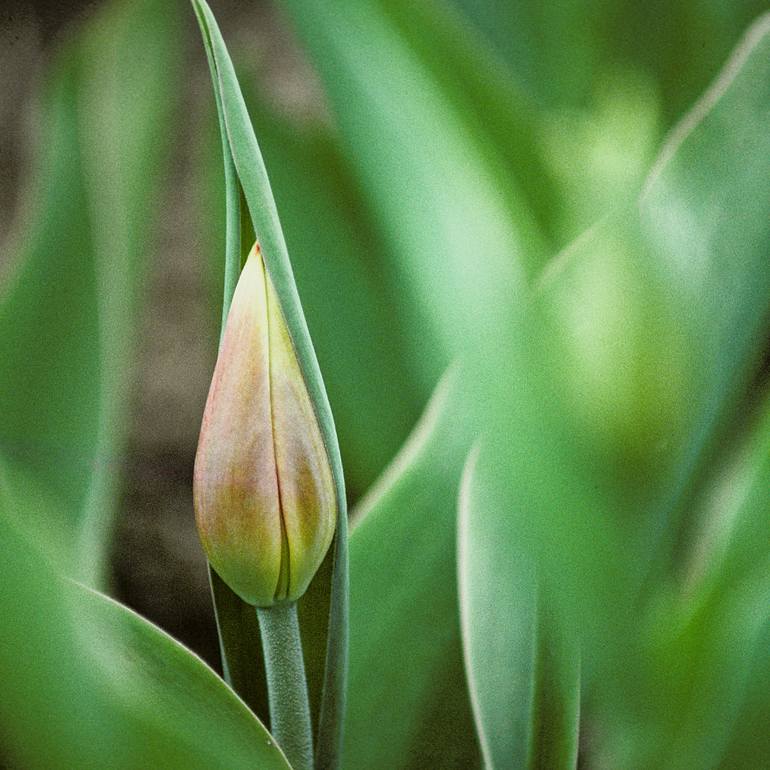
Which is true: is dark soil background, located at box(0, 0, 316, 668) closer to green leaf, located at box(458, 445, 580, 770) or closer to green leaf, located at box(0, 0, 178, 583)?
green leaf, located at box(0, 0, 178, 583)

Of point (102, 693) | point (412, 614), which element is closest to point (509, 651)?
point (412, 614)

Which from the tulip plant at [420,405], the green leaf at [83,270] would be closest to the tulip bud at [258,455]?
the tulip plant at [420,405]

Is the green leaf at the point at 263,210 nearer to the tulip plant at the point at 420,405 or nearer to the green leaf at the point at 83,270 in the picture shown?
the tulip plant at the point at 420,405

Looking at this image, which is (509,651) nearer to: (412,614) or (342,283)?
(412,614)

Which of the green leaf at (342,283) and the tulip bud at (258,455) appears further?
the green leaf at (342,283)

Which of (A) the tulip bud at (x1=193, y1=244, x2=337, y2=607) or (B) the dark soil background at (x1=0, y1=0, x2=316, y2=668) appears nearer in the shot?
(A) the tulip bud at (x1=193, y1=244, x2=337, y2=607)

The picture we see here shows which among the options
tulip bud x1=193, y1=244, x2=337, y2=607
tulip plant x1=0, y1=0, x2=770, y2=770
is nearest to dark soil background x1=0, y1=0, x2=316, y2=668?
tulip plant x1=0, y1=0, x2=770, y2=770

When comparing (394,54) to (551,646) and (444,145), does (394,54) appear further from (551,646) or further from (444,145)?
(551,646)

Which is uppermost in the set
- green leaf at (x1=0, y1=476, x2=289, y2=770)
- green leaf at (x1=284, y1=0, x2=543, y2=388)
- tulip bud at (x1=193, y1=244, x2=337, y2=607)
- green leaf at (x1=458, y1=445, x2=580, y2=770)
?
green leaf at (x1=284, y1=0, x2=543, y2=388)

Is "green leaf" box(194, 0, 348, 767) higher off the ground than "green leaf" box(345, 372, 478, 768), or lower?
higher
